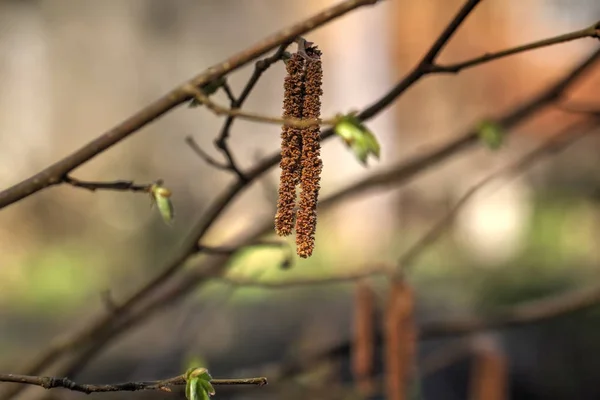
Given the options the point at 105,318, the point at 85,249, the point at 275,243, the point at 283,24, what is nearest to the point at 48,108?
the point at 85,249

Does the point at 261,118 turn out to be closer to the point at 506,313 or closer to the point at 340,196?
the point at 340,196

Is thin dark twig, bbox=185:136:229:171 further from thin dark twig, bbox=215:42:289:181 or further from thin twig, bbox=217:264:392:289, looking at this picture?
thin twig, bbox=217:264:392:289

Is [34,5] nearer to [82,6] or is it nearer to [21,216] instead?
[82,6]

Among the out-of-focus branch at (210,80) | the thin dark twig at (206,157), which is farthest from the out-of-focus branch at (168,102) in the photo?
the thin dark twig at (206,157)

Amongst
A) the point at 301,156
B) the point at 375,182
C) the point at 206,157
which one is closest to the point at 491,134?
the point at 375,182

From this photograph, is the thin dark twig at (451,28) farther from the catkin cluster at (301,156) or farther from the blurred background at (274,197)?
the blurred background at (274,197)

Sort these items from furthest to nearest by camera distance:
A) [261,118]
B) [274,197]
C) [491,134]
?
[274,197]
[491,134]
[261,118]
